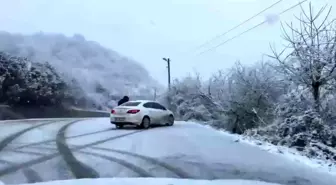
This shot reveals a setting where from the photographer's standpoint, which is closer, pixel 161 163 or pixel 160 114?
pixel 161 163

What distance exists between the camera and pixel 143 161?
347 inches

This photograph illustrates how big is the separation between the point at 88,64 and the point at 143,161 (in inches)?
1738

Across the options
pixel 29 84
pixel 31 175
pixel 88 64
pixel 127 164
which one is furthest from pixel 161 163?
pixel 88 64

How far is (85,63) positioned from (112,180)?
149 ft

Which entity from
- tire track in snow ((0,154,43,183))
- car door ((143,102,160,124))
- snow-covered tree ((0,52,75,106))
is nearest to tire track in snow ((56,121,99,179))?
tire track in snow ((0,154,43,183))

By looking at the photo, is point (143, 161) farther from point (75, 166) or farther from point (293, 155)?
point (293, 155)

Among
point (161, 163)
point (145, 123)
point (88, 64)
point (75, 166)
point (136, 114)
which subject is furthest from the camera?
point (88, 64)

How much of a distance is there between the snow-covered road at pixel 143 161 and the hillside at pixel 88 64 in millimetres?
23949

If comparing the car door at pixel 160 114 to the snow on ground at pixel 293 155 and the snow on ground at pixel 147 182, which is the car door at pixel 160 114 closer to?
the snow on ground at pixel 293 155

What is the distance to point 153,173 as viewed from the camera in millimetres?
7422

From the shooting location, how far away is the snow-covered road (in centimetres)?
732

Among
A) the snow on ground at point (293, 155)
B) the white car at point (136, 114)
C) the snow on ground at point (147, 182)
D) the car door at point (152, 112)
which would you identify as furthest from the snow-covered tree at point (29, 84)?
the snow on ground at point (147, 182)

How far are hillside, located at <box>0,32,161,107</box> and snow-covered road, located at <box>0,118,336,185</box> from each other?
23.9 metres

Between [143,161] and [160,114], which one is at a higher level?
[160,114]
